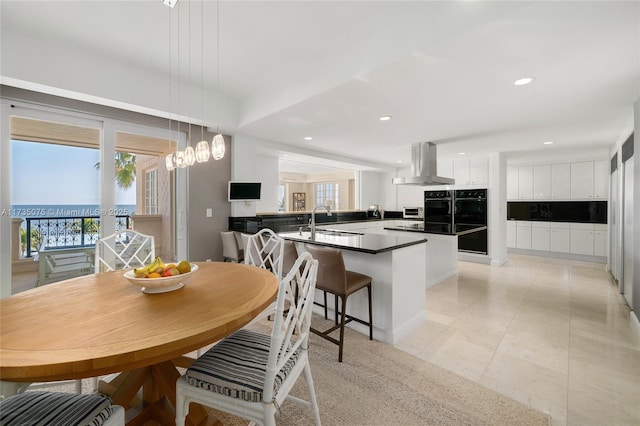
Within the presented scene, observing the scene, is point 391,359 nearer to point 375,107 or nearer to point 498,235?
point 375,107

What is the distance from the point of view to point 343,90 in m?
2.40

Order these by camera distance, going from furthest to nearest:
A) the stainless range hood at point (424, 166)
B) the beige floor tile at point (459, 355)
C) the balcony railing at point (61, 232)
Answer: the stainless range hood at point (424, 166), the balcony railing at point (61, 232), the beige floor tile at point (459, 355)

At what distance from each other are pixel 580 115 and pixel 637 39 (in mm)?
1654

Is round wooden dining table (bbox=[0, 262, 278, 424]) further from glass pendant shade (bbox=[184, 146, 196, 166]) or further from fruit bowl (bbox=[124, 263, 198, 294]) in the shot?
glass pendant shade (bbox=[184, 146, 196, 166])

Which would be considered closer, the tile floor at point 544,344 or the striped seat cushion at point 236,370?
the striped seat cushion at point 236,370

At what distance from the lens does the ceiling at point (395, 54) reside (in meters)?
1.62

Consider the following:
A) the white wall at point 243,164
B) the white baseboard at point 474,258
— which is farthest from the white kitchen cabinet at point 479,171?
the white wall at point 243,164

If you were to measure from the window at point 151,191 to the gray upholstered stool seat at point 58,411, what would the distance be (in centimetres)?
274

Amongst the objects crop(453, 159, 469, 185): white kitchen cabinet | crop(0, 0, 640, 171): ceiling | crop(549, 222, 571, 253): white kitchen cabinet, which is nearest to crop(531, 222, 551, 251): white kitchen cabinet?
crop(549, 222, 571, 253): white kitchen cabinet

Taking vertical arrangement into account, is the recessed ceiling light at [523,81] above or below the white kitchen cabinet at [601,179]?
above

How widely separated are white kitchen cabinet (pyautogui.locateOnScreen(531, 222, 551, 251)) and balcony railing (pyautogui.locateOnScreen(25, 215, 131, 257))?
7880mm

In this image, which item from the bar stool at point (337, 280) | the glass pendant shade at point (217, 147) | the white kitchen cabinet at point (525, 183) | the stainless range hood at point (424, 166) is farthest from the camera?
the white kitchen cabinet at point (525, 183)

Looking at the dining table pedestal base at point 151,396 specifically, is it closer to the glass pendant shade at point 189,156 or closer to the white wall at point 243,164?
the glass pendant shade at point 189,156

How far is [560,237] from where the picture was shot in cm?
575
